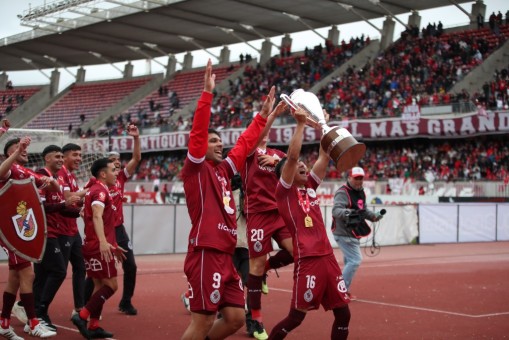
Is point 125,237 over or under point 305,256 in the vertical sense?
under

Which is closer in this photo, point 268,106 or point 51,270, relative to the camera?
point 268,106

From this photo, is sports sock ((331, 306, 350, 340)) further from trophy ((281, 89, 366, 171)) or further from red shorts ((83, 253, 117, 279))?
red shorts ((83, 253, 117, 279))

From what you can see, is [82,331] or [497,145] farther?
[497,145]

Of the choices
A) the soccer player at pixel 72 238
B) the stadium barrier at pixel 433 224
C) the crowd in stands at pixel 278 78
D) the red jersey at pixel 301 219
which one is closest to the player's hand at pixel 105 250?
the soccer player at pixel 72 238

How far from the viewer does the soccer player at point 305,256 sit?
6512 millimetres

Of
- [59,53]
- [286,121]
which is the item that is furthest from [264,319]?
[59,53]

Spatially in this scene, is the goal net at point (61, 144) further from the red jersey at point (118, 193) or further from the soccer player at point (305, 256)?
the soccer player at point (305, 256)

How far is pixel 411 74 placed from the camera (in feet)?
120

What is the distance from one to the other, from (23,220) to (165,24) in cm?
3808

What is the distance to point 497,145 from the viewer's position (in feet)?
106

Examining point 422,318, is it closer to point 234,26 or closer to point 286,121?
point 286,121

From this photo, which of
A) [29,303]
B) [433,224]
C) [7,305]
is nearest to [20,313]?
[7,305]

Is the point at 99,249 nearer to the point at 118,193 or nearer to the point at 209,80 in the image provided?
the point at 118,193

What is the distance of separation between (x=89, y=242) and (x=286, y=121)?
29.2m
